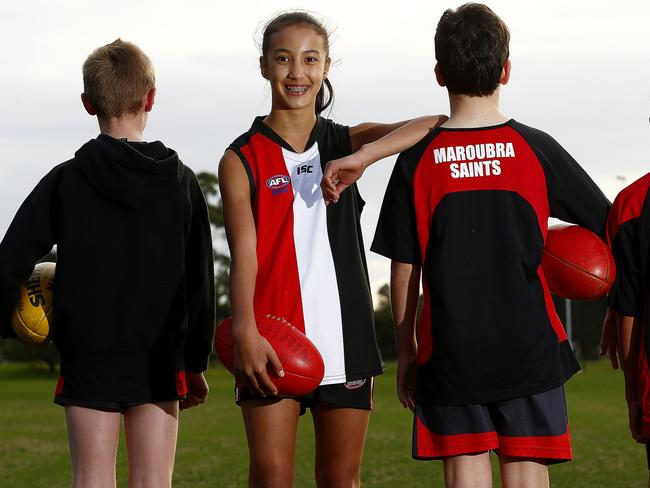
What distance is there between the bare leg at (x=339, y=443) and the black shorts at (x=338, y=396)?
27 millimetres

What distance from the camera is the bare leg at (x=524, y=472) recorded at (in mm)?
3802

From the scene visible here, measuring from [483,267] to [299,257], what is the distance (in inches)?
31.1

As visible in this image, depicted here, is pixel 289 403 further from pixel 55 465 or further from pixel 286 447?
pixel 55 465

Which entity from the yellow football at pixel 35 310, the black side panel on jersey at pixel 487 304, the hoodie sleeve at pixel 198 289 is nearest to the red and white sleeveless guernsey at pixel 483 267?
the black side panel on jersey at pixel 487 304

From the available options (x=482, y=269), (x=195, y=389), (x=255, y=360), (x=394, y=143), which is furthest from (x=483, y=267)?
(x=195, y=389)

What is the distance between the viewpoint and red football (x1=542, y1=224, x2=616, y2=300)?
12.7 feet

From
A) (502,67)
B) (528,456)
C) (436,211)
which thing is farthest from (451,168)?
(528,456)

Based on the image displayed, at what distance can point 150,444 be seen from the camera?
427 cm

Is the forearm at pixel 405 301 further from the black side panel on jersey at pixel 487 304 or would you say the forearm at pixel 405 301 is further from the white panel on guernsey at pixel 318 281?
the white panel on guernsey at pixel 318 281

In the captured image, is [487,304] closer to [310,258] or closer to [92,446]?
[310,258]

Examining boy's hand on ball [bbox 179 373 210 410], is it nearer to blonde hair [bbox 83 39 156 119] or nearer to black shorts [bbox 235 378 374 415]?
black shorts [bbox 235 378 374 415]

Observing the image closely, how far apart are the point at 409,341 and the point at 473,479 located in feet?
1.79

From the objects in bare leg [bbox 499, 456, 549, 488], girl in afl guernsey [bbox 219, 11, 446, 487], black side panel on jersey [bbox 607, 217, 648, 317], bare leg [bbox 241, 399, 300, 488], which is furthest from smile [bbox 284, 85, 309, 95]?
bare leg [bbox 499, 456, 549, 488]

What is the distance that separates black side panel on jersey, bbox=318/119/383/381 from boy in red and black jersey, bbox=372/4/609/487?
15.3 inches
